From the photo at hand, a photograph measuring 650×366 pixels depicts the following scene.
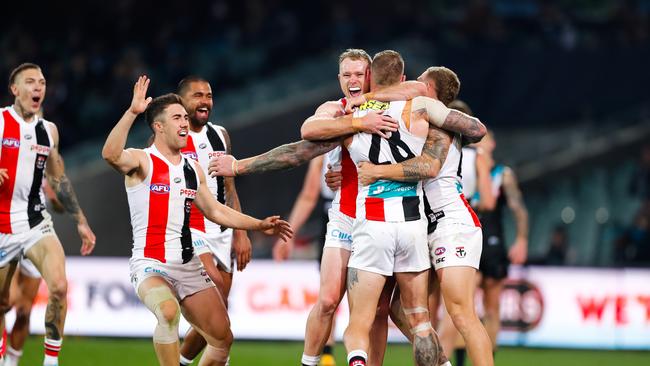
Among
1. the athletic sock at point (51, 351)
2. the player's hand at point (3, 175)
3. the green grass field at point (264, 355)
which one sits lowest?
the green grass field at point (264, 355)

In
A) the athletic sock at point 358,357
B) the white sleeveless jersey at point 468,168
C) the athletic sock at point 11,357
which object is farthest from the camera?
the white sleeveless jersey at point 468,168

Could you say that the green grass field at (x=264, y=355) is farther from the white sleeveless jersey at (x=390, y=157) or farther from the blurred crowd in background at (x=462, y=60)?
the white sleeveless jersey at (x=390, y=157)

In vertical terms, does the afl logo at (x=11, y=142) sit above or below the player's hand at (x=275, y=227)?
above

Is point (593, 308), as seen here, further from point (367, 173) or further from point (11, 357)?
point (11, 357)

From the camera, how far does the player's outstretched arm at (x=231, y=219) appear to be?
26.0 ft

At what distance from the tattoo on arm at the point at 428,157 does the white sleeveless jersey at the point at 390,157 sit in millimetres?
57

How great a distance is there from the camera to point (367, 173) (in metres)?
7.72

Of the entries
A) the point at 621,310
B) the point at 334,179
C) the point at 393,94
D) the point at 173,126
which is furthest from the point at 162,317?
the point at 621,310

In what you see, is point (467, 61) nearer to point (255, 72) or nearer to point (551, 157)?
point (551, 157)

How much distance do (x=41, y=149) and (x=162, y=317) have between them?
221 cm

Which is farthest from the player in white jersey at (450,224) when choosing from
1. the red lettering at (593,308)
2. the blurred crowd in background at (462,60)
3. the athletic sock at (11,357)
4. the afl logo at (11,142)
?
the blurred crowd in background at (462,60)

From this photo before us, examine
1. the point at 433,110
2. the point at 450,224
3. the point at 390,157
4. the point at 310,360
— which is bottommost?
the point at 310,360

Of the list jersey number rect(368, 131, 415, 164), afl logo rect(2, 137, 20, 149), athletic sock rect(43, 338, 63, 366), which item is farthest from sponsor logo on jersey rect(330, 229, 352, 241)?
afl logo rect(2, 137, 20, 149)

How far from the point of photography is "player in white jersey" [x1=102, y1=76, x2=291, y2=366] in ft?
26.5
